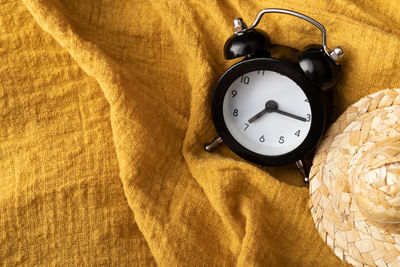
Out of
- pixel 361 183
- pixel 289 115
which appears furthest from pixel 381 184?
pixel 289 115

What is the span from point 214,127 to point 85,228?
0.46m

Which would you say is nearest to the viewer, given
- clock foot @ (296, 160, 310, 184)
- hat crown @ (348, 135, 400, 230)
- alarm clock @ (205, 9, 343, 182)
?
hat crown @ (348, 135, 400, 230)

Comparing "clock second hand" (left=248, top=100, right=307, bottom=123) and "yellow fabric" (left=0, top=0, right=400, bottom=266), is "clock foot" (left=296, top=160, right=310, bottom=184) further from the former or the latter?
"clock second hand" (left=248, top=100, right=307, bottom=123)

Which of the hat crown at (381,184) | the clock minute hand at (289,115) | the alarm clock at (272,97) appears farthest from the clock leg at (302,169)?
the hat crown at (381,184)

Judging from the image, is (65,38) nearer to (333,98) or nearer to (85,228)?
(85,228)

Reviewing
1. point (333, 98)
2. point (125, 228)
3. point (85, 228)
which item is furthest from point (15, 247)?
point (333, 98)

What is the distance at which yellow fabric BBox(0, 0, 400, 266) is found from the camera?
1.25m

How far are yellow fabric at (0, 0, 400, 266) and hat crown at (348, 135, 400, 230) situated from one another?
0.81ft

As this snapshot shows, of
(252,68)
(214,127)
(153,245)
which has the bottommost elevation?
(153,245)

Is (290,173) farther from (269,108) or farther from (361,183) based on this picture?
(361,183)

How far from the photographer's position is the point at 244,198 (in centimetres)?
131

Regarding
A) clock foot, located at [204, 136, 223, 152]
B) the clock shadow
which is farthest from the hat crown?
clock foot, located at [204, 136, 223, 152]

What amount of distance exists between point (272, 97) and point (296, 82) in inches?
3.5

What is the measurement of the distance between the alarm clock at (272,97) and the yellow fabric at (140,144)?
6cm
